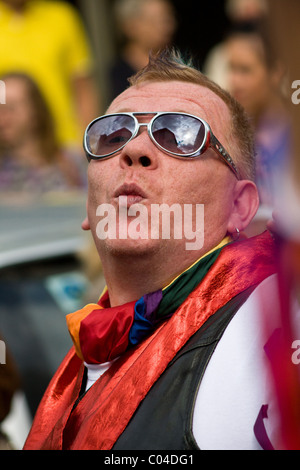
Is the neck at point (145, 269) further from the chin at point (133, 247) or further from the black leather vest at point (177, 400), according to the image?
the black leather vest at point (177, 400)

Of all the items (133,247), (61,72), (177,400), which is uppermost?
(61,72)

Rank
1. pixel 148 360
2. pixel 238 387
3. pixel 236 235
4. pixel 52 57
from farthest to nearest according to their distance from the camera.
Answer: pixel 52 57 < pixel 236 235 < pixel 148 360 < pixel 238 387

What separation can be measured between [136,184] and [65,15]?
345 centimetres

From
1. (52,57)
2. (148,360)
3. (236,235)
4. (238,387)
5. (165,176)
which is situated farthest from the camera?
(52,57)

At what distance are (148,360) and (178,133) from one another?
0.53 meters

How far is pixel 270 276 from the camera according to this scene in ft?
5.63

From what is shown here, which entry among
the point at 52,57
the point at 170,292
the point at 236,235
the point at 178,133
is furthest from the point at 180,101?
the point at 52,57

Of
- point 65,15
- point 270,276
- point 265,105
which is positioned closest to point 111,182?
point 270,276

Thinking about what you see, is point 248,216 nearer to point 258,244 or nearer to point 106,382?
point 258,244

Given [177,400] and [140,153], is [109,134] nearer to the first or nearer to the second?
[140,153]

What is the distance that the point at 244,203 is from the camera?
1.93 meters

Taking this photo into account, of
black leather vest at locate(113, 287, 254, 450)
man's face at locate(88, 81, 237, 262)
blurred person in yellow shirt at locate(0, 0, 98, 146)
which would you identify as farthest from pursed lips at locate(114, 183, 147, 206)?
blurred person in yellow shirt at locate(0, 0, 98, 146)

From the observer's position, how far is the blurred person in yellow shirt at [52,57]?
4.78m

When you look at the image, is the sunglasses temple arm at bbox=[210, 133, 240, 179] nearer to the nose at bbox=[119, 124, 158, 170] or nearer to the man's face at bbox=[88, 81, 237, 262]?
the man's face at bbox=[88, 81, 237, 262]
